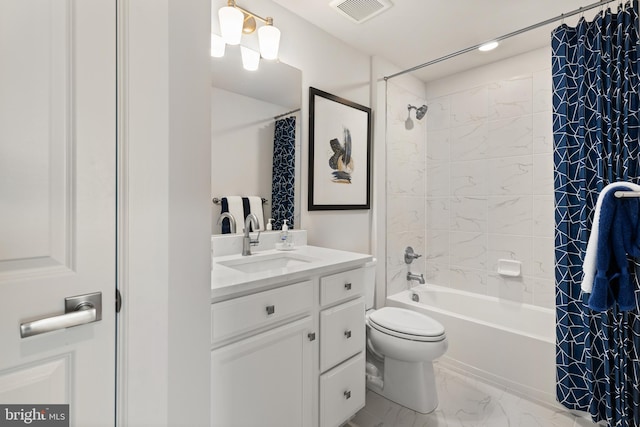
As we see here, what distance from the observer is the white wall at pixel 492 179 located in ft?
7.55

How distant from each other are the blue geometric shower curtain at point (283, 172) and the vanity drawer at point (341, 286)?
55 centimetres

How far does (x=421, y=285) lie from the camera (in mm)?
2814

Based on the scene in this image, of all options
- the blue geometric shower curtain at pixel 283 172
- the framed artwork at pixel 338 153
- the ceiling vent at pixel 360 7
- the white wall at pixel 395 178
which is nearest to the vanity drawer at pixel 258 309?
the blue geometric shower curtain at pixel 283 172

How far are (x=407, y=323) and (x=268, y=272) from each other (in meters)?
1.02

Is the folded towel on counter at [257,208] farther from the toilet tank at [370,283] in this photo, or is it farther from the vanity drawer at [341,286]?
the toilet tank at [370,283]

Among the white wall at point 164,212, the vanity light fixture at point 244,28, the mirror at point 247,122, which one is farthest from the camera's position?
the mirror at point 247,122

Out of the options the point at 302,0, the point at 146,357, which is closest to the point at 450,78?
the point at 302,0

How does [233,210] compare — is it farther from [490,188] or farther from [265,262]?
[490,188]

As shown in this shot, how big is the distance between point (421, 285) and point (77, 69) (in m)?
2.80

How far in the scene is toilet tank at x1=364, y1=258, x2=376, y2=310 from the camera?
2.16 meters

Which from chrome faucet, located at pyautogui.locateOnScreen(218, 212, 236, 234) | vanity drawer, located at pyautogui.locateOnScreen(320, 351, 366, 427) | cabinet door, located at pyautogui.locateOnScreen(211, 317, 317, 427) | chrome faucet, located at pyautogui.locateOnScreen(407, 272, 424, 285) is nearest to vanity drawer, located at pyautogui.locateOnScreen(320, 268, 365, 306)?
cabinet door, located at pyautogui.locateOnScreen(211, 317, 317, 427)

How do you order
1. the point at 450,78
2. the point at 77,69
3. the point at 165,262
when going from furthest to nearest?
the point at 450,78, the point at 165,262, the point at 77,69

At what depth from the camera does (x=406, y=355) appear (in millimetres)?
1688

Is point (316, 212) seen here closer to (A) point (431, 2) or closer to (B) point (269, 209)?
(B) point (269, 209)
